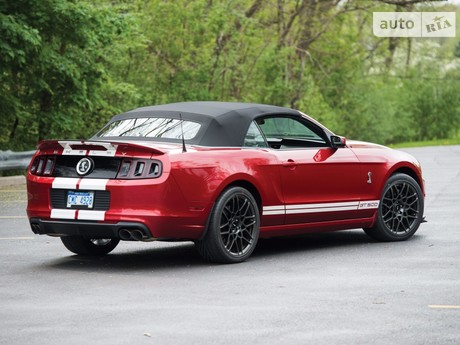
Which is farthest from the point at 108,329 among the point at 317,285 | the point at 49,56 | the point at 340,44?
the point at 340,44

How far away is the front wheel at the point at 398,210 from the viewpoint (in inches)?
467

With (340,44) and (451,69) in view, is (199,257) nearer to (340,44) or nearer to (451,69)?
(340,44)

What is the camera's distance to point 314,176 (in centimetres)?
1112

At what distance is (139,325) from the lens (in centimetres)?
718

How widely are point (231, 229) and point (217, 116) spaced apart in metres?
1.13

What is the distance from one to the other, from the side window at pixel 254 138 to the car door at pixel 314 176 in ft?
0.47

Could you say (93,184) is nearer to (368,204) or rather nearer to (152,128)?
(152,128)

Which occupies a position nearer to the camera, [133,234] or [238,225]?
[133,234]

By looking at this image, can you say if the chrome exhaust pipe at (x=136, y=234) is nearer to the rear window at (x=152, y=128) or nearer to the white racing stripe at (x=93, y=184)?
the white racing stripe at (x=93, y=184)

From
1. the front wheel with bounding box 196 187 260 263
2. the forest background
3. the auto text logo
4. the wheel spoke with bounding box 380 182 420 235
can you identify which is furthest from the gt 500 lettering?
the auto text logo

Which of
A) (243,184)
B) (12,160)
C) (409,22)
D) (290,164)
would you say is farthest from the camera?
(409,22)

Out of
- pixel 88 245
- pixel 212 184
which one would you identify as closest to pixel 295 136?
pixel 212 184

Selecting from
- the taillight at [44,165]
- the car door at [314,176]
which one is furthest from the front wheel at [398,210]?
the taillight at [44,165]

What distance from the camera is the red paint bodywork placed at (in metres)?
9.70
